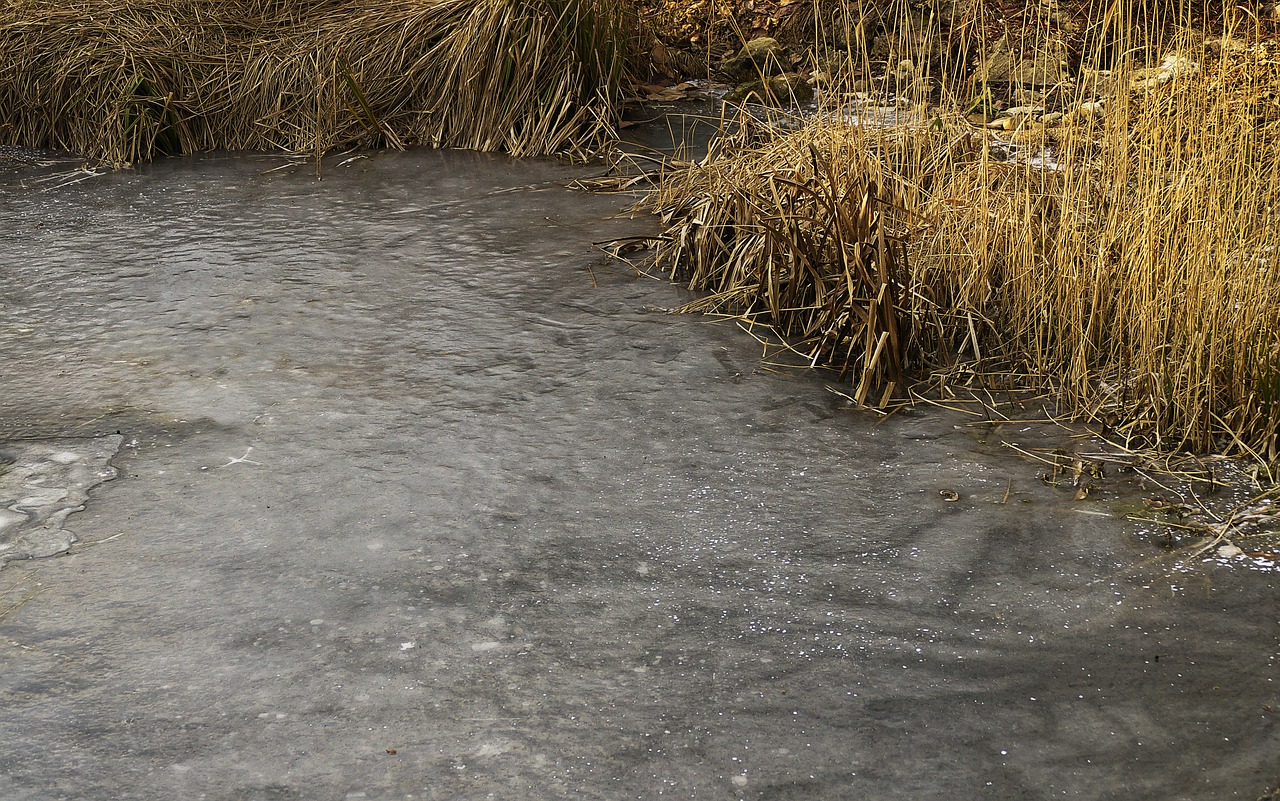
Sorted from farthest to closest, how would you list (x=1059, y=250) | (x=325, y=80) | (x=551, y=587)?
(x=325, y=80)
(x=1059, y=250)
(x=551, y=587)

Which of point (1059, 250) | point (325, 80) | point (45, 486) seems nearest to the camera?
point (45, 486)

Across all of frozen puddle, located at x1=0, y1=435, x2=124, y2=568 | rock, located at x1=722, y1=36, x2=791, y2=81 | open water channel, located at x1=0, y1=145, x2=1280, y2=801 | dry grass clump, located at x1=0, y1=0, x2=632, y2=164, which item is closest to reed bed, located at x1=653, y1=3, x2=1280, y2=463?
open water channel, located at x1=0, y1=145, x2=1280, y2=801

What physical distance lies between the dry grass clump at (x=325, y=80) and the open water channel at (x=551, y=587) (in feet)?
7.28

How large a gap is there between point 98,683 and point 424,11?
176 inches

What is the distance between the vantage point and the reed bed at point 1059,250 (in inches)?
109

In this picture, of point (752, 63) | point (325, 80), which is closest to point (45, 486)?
point (325, 80)

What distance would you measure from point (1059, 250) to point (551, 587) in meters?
1.68

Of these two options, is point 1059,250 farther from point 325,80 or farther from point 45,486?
point 325,80

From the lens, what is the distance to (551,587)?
229cm

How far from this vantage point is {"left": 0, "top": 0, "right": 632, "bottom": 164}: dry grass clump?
560 cm

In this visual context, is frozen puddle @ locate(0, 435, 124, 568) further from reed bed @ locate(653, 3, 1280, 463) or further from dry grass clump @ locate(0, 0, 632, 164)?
dry grass clump @ locate(0, 0, 632, 164)

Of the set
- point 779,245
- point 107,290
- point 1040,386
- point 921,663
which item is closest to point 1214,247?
point 1040,386

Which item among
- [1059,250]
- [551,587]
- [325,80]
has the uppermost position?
[325,80]

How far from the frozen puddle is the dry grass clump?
311 centimetres
